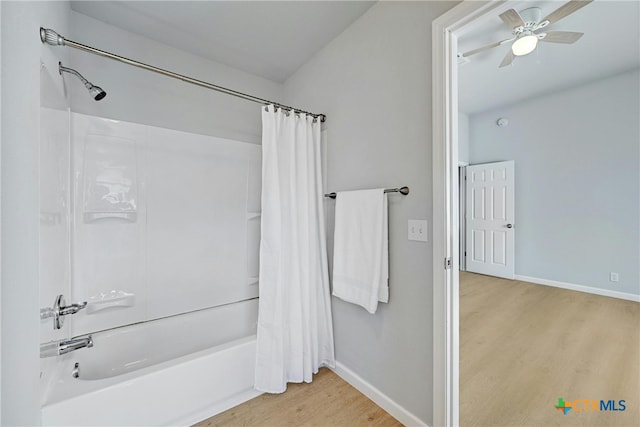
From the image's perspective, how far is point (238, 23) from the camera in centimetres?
181

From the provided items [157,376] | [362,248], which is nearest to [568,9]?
[362,248]

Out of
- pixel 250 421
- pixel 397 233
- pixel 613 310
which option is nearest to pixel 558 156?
pixel 613 310

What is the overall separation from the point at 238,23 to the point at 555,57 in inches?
135

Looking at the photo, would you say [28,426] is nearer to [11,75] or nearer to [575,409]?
[11,75]

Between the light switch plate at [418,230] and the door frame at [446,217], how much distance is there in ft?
0.30

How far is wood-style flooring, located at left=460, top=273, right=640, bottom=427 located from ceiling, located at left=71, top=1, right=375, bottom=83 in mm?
2677

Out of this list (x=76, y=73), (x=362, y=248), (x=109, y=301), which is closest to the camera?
(x=76, y=73)

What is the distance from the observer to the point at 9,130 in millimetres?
779

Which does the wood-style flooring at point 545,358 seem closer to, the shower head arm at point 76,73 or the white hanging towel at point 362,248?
the white hanging towel at point 362,248

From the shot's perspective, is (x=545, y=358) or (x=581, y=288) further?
(x=581, y=288)

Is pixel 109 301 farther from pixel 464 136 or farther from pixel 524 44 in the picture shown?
pixel 464 136

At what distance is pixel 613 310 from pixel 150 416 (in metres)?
4.55

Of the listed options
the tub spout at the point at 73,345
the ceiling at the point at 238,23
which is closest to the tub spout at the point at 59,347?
the tub spout at the point at 73,345

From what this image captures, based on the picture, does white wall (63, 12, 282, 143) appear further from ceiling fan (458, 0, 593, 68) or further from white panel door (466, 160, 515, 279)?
white panel door (466, 160, 515, 279)
